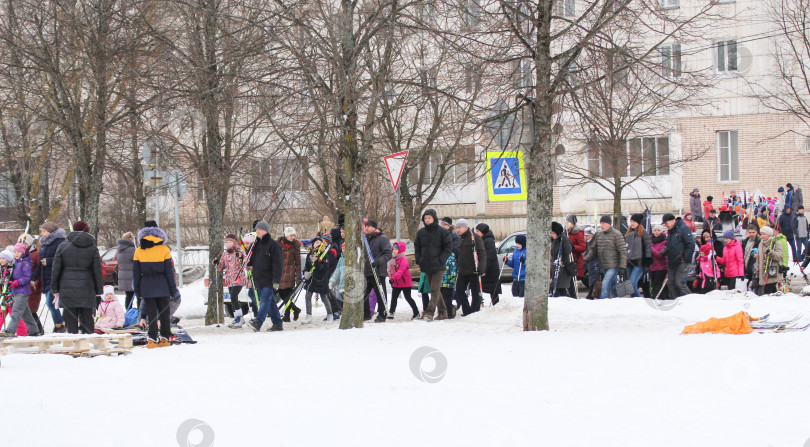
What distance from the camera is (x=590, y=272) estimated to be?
53.3 ft

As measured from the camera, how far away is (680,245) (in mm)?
15055

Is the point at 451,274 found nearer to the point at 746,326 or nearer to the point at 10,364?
the point at 746,326

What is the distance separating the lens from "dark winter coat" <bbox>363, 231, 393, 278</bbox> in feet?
47.1

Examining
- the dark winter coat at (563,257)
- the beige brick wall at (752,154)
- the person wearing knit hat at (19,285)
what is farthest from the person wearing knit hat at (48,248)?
the beige brick wall at (752,154)

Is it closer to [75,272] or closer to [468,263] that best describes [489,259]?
[468,263]

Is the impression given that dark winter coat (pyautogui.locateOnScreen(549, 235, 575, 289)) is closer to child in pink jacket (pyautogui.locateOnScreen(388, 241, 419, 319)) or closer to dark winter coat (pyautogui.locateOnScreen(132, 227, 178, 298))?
child in pink jacket (pyautogui.locateOnScreen(388, 241, 419, 319))

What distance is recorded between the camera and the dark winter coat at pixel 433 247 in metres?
13.8

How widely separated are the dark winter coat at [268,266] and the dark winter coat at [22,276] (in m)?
3.41

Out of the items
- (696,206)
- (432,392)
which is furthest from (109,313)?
(696,206)

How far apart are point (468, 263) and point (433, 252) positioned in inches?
28.7

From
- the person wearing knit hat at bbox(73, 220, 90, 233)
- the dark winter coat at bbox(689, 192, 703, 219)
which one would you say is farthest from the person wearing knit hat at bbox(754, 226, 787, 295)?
the dark winter coat at bbox(689, 192, 703, 219)

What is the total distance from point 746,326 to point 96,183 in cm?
1115

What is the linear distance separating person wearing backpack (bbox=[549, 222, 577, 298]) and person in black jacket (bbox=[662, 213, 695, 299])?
6.19 ft

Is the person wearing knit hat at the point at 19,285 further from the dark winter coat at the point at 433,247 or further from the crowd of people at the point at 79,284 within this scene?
the dark winter coat at the point at 433,247
